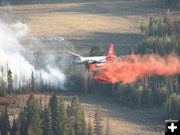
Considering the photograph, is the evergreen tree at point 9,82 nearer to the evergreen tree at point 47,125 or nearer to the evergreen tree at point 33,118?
the evergreen tree at point 33,118

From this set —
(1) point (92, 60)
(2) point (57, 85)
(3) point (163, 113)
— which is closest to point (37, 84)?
(2) point (57, 85)

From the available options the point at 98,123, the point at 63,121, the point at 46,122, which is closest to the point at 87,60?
the point at 98,123

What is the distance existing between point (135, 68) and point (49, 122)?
129ft

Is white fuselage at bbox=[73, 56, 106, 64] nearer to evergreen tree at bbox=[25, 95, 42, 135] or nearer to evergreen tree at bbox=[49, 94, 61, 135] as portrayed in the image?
evergreen tree at bbox=[49, 94, 61, 135]

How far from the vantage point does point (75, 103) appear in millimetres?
169125

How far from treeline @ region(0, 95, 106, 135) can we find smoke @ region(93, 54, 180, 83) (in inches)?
957

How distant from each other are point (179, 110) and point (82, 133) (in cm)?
2592

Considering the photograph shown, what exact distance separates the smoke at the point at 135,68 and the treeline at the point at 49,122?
24.3 metres

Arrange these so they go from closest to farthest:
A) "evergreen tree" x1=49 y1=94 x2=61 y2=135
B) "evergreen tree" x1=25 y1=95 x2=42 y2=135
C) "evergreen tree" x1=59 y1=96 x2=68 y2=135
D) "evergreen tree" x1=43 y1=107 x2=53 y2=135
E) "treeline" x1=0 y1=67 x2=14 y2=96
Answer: "evergreen tree" x1=25 y1=95 x2=42 y2=135 → "evergreen tree" x1=59 y1=96 x2=68 y2=135 → "evergreen tree" x1=43 y1=107 x2=53 y2=135 → "evergreen tree" x1=49 y1=94 x2=61 y2=135 → "treeline" x1=0 y1=67 x2=14 y2=96

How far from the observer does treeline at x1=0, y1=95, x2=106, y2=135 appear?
160125 mm

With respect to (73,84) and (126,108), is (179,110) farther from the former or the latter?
(73,84)

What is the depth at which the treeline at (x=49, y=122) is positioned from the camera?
160125mm

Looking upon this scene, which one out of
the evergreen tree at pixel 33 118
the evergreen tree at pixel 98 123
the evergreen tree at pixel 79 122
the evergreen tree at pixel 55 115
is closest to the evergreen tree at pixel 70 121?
the evergreen tree at pixel 79 122

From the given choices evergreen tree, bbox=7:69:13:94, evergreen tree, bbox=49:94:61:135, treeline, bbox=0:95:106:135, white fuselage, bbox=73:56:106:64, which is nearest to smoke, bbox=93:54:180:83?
white fuselage, bbox=73:56:106:64
